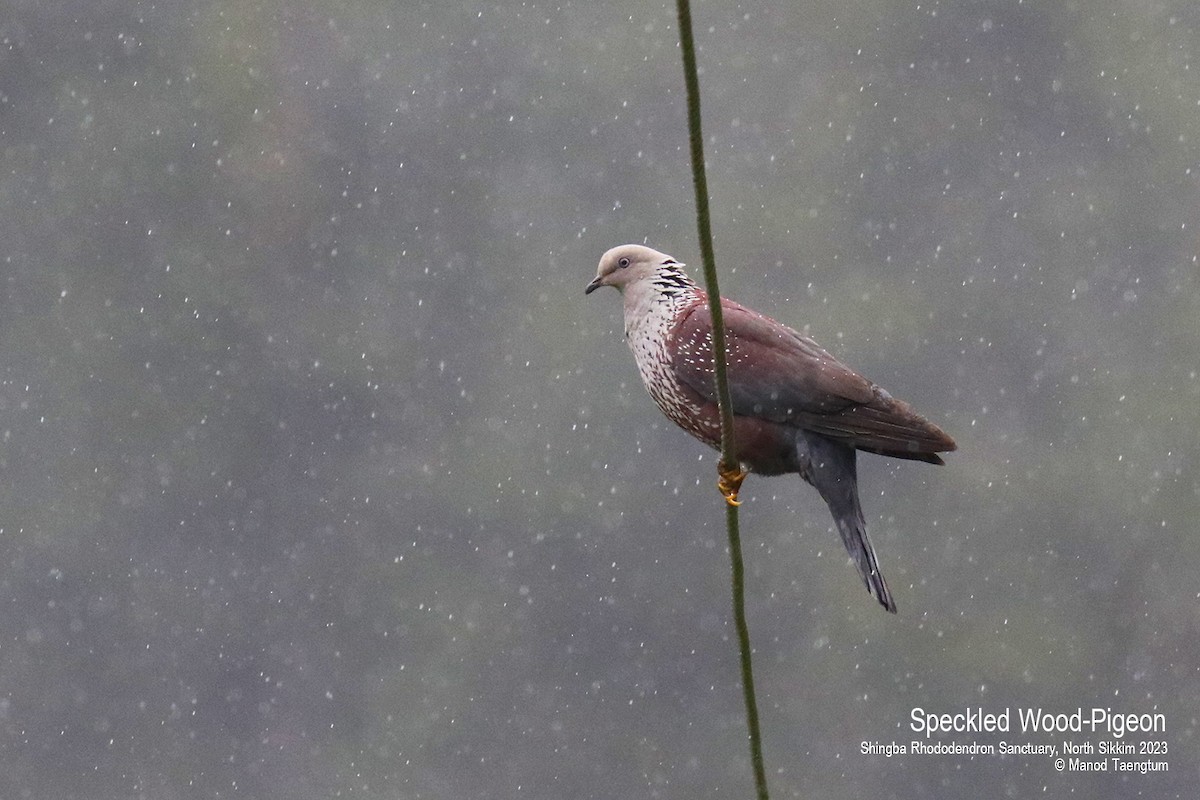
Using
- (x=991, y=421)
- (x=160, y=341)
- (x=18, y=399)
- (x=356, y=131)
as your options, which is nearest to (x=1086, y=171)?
(x=991, y=421)

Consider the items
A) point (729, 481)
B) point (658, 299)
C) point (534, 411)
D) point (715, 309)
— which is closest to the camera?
point (715, 309)

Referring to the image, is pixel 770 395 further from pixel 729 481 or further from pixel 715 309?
pixel 715 309

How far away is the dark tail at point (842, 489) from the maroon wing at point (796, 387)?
4 centimetres

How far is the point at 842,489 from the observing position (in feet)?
15.2

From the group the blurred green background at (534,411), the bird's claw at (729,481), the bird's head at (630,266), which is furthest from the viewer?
the blurred green background at (534,411)

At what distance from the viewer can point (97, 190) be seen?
24562mm

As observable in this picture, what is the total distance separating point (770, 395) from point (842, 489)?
0.85 feet

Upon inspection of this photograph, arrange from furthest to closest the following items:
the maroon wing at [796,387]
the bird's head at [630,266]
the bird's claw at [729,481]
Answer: the bird's head at [630,266], the maroon wing at [796,387], the bird's claw at [729,481]

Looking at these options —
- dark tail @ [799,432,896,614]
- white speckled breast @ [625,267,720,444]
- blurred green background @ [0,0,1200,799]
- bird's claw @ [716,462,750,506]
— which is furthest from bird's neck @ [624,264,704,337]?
blurred green background @ [0,0,1200,799]

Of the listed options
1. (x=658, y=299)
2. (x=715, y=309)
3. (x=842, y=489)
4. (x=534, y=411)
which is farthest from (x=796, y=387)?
(x=534, y=411)

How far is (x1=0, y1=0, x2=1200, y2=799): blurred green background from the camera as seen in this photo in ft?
74.3

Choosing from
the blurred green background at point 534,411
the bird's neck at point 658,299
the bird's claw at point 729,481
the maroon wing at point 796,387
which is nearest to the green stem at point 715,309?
the bird's claw at point 729,481

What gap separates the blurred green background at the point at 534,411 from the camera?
22.6 metres

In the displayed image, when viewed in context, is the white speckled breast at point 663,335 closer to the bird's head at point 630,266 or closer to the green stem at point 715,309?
the bird's head at point 630,266
